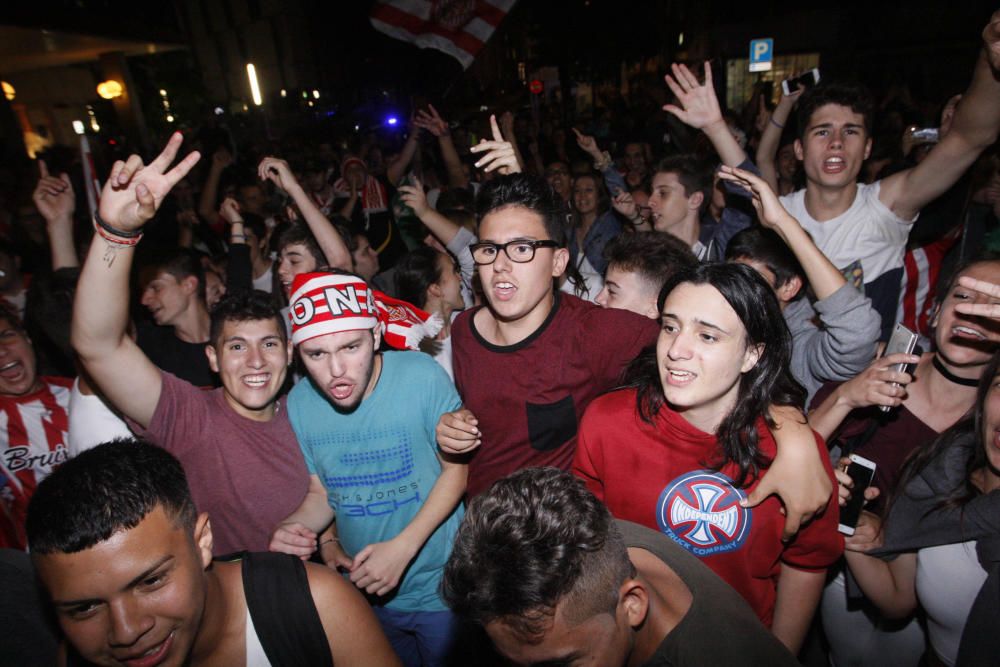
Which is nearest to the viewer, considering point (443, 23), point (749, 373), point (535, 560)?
point (535, 560)

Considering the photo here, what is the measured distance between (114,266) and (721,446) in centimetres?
218

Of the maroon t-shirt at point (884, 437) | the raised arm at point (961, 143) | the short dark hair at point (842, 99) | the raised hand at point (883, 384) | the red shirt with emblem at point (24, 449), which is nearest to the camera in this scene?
the raised hand at point (883, 384)

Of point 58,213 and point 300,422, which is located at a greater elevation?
point 58,213

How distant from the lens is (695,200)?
4.02 metres

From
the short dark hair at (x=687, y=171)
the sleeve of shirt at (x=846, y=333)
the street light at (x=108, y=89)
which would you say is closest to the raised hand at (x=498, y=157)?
the short dark hair at (x=687, y=171)

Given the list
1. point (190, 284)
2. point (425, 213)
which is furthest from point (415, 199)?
point (190, 284)

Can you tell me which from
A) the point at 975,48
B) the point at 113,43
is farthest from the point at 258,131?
the point at 975,48

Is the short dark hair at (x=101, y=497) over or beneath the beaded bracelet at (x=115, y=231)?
beneath

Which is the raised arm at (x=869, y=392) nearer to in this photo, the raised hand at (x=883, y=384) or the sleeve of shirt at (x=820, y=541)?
the raised hand at (x=883, y=384)

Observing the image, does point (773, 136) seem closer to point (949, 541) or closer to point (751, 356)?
point (751, 356)

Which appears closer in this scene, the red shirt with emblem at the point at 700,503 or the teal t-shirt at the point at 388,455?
the red shirt with emblem at the point at 700,503

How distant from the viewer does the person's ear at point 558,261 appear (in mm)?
2475

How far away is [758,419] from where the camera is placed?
193 cm

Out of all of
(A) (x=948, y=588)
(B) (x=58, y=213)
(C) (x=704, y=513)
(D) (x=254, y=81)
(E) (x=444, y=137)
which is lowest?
(A) (x=948, y=588)
